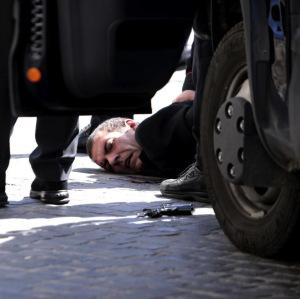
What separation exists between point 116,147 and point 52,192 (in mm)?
1413

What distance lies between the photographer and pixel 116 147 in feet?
24.9

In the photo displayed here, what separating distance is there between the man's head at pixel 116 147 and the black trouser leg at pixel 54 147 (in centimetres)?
119

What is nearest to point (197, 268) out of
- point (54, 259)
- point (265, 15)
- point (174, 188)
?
point (54, 259)

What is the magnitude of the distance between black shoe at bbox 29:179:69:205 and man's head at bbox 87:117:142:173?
122cm

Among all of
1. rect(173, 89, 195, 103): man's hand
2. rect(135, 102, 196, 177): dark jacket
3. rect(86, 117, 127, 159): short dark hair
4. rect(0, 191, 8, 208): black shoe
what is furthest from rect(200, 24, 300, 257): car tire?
rect(86, 117, 127, 159): short dark hair

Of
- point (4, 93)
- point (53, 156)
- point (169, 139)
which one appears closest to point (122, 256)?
point (4, 93)

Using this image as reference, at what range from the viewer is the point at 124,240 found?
16.7 feet

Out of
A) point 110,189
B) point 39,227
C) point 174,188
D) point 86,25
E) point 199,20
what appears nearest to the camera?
point 86,25

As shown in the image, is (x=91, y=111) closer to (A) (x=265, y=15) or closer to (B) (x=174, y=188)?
(A) (x=265, y=15)

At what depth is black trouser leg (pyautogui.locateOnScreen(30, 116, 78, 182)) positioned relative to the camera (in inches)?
242

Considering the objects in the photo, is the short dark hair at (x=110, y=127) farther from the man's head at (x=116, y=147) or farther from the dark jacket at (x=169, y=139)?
the dark jacket at (x=169, y=139)

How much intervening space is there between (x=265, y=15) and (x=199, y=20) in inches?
39.0

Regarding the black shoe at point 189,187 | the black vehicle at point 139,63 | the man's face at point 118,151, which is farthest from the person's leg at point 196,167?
the black vehicle at point 139,63

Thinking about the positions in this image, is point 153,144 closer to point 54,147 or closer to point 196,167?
point 196,167
